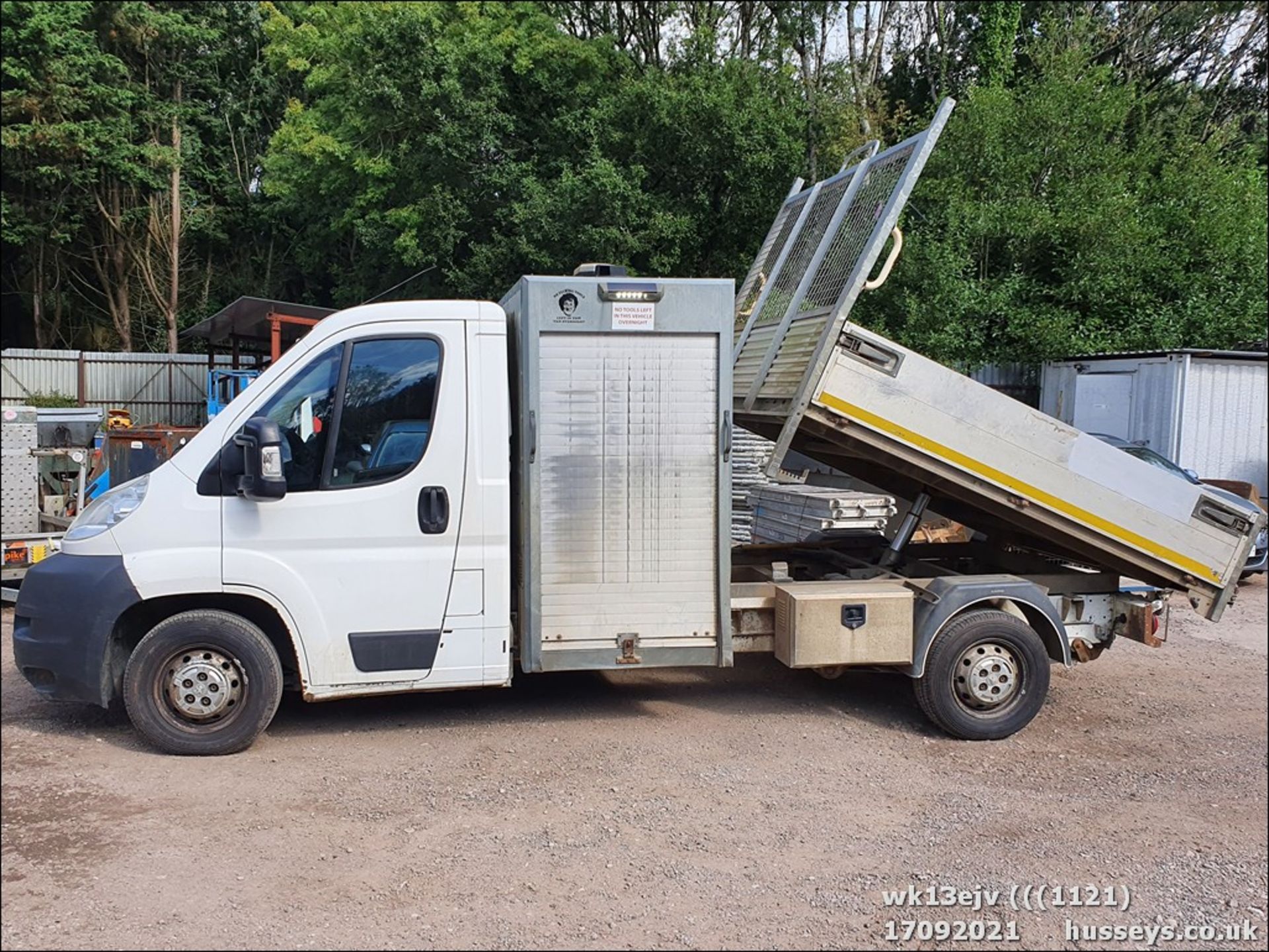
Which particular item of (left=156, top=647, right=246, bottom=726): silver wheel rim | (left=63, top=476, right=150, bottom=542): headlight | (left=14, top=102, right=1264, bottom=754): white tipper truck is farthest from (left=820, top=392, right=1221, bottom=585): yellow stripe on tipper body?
(left=63, top=476, right=150, bottom=542): headlight

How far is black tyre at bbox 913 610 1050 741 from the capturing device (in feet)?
20.5

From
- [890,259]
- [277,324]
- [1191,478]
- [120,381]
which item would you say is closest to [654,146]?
[277,324]

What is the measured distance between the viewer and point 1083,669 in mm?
8047

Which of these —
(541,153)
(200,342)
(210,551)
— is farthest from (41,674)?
(200,342)

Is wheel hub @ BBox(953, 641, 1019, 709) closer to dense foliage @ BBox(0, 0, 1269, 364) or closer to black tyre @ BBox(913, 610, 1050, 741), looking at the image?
black tyre @ BBox(913, 610, 1050, 741)

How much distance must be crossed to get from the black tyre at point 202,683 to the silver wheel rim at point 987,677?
3.90m

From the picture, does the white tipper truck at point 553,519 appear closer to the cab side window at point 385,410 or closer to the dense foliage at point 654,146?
the cab side window at point 385,410

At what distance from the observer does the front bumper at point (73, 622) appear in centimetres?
546

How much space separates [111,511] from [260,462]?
96cm

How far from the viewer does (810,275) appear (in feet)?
21.6


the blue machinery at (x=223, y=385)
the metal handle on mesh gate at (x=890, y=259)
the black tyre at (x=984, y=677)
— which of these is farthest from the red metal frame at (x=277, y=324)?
the black tyre at (x=984, y=677)

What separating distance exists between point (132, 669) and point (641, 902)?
10.0 ft

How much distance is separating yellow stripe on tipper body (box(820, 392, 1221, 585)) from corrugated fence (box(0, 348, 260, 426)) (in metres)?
23.7

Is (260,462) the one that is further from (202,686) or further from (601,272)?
(601,272)
